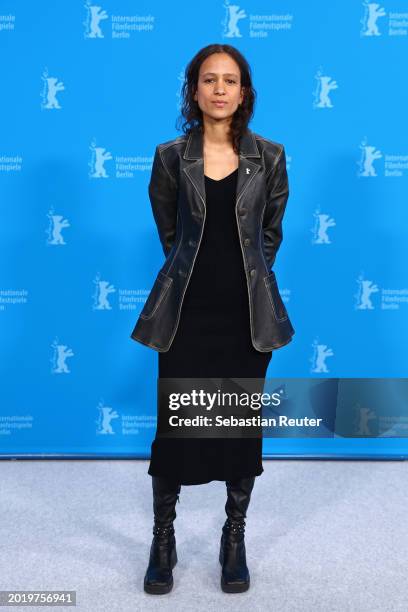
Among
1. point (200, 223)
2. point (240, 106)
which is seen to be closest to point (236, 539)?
point (200, 223)

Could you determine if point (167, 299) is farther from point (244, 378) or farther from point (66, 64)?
point (66, 64)

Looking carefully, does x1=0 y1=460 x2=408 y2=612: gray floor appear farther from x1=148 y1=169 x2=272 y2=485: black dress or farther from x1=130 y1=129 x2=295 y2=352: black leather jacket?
x1=130 y1=129 x2=295 y2=352: black leather jacket

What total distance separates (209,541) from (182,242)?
1.15 m

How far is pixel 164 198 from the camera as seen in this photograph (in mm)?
2096

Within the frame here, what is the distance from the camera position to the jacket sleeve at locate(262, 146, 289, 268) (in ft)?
6.79

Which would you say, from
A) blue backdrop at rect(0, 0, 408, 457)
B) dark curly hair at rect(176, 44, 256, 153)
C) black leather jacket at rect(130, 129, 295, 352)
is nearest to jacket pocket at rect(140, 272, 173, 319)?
→ black leather jacket at rect(130, 129, 295, 352)

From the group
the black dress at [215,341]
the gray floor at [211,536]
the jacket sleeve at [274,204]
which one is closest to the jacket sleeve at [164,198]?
the black dress at [215,341]

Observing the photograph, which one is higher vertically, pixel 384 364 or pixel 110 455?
pixel 384 364

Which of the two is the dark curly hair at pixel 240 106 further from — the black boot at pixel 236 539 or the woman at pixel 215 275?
the black boot at pixel 236 539

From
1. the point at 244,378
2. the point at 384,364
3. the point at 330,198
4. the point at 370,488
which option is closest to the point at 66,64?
the point at 330,198

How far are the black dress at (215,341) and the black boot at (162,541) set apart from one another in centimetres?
7

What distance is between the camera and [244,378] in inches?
82.4

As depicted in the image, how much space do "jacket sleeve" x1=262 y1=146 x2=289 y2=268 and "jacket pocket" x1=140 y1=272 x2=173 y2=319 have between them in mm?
364

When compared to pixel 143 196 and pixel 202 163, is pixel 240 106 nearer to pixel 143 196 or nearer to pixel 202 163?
pixel 202 163
